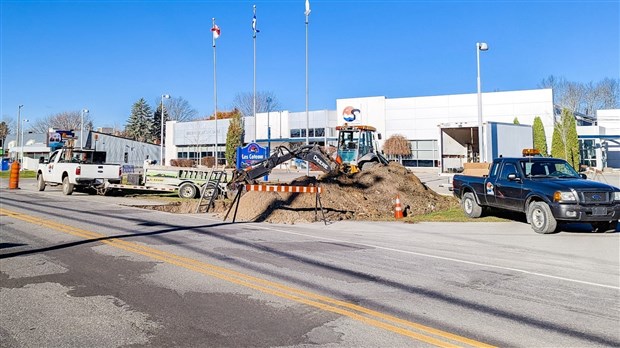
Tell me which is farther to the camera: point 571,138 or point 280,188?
point 571,138

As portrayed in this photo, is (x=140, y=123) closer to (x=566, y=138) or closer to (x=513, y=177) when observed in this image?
(x=566, y=138)

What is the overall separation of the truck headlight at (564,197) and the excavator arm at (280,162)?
29.0 feet

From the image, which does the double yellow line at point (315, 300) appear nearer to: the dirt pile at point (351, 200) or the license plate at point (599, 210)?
the dirt pile at point (351, 200)

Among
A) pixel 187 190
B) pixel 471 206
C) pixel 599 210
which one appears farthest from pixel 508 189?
pixel 187 190

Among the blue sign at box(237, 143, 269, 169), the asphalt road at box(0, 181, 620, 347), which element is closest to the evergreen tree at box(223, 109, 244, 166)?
the blue sign at box(237, 143, 269, 169)

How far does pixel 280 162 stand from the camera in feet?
55.9

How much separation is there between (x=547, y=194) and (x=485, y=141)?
15610mm

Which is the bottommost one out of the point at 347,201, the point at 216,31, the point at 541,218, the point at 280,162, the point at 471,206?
the point at 541,218

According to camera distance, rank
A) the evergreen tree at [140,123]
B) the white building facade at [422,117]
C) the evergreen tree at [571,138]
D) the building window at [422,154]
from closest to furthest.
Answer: the evergreen tree at [571,138] → the white building facade at [422,117] → the building window at [422,154] → the evergreen tree at [140,123]

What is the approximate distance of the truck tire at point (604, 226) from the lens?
481 inches

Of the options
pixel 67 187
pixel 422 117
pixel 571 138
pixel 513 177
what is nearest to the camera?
pixel 513 177

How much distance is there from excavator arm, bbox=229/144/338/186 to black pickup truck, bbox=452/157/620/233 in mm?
6137

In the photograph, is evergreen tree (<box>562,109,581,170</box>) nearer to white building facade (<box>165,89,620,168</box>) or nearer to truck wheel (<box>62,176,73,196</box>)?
white building facade (<box>165,89,620,168</box>)

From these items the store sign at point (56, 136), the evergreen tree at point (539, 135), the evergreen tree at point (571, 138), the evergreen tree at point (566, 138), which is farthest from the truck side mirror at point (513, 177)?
the store sign at point (56, 136)
